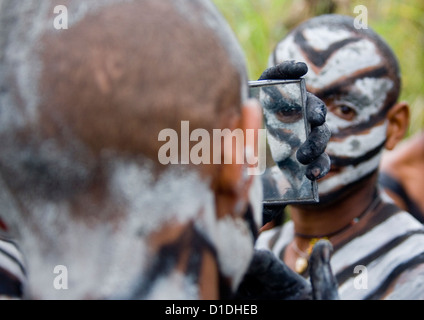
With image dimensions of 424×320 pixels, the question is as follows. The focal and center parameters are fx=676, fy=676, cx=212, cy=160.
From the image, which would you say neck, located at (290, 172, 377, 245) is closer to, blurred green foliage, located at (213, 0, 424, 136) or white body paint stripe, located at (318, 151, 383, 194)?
white body paint stripe, located at (318, 151, 383, 194)

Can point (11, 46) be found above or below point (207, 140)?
above

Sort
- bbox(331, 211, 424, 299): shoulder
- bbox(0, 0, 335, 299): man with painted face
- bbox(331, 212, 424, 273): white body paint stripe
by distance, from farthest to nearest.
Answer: bbox(331, 212, 424, 273): white body paint stripe → bbox(331, 211, 424, 299): shoulder → bbox(0, 0, 335, 299): man with painted face

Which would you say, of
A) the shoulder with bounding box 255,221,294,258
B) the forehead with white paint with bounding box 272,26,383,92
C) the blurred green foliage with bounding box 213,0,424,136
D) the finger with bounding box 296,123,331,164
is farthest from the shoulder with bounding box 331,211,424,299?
the blurred green foliage with bounding box 213,0,424,136

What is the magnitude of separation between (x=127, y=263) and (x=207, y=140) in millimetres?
255

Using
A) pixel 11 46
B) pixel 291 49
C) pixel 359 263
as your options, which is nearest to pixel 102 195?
pixel 11 46

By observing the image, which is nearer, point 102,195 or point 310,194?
point 102,195

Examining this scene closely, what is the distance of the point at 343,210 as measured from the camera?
106 inches

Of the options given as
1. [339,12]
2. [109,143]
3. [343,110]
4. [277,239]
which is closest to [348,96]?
[343,110]

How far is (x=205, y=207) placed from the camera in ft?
3.97

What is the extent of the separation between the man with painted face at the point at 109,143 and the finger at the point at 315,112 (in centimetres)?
64

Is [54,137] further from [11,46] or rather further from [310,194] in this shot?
[310,194]

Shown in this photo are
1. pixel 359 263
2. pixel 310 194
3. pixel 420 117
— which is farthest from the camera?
pixel 420 117

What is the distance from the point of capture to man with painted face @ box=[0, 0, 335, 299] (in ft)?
3.70

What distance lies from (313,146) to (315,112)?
93 mm
